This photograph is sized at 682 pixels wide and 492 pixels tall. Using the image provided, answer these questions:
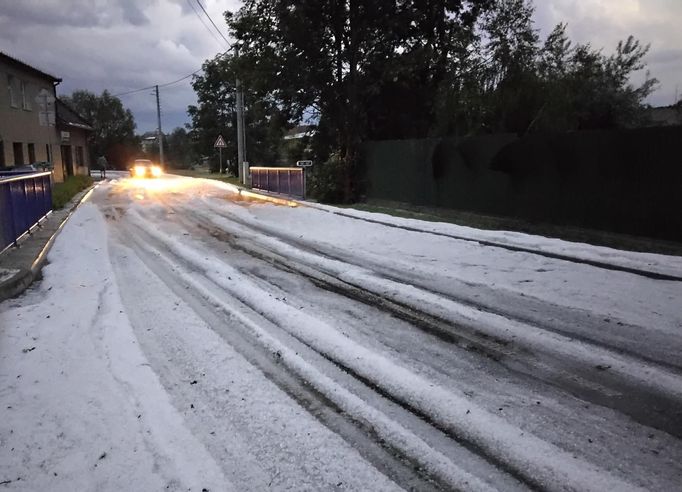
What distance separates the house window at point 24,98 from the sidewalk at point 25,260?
53.7 ft

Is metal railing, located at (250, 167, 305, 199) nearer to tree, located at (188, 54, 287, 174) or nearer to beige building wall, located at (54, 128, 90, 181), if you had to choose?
beige building wall, located at (54, 128, 90, 181)

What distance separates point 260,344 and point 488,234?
730cm

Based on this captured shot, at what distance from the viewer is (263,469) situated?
9.73ft

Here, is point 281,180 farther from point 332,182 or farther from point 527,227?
point 527,227

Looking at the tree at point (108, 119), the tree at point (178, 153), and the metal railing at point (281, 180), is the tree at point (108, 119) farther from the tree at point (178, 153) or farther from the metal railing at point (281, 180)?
the metal railing at point (281, 180)

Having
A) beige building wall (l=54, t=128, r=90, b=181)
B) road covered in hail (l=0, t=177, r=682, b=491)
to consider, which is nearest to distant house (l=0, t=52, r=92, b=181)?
beige building wall (l=54, t=128, r=90, b=181)

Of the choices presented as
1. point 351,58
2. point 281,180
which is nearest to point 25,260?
point 351,58

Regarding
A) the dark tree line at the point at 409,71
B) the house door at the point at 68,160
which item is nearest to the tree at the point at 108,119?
the house door at the point at 68,160

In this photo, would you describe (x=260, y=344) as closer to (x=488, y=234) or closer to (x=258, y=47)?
(x=488, y=234)

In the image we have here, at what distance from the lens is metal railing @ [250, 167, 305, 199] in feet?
65.4

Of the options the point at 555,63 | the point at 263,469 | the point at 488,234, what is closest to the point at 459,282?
the point at 488,234

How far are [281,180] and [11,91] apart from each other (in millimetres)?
14057

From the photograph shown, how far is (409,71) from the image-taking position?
16953mm

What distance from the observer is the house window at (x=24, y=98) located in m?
25.6
